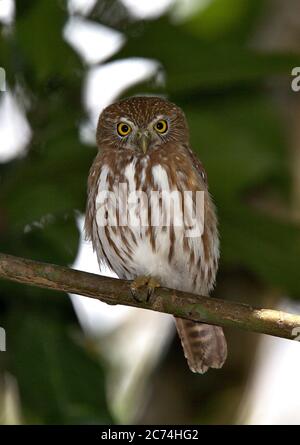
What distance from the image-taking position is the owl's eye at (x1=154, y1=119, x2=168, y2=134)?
498cm

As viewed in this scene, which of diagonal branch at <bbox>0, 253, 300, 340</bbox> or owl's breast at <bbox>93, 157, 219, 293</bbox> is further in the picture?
owl's breast at <bbox>93, 157, 219, 293</bbox>

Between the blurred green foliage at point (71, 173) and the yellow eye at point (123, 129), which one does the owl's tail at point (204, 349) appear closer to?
the blurred green foliage at point (71, 173)

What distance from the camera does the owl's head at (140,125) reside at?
16.0 feet

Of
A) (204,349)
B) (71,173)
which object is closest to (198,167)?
(71,173)

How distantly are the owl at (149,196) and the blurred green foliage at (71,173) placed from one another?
0.31 meters

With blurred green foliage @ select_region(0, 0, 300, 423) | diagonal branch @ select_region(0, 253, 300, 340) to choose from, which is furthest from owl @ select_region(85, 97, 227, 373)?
diagonal branch @ select_region(0, 253, 300, 340)

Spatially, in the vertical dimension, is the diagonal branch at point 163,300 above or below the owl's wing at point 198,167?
below

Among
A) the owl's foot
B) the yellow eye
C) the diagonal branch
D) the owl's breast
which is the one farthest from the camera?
the yellow eye

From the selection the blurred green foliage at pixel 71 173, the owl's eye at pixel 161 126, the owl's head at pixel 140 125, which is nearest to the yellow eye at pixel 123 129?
the owl's head at pixel 140 125

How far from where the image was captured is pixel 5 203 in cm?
535

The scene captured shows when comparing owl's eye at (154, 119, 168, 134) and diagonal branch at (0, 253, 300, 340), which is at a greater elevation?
owl's eye at (154, 119, 168, 134)

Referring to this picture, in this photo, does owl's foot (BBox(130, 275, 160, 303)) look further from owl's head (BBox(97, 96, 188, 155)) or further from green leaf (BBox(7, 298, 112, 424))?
green leaf (BBox(7, 298, 112, 424))

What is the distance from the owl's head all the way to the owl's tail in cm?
115

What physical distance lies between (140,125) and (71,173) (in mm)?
924
